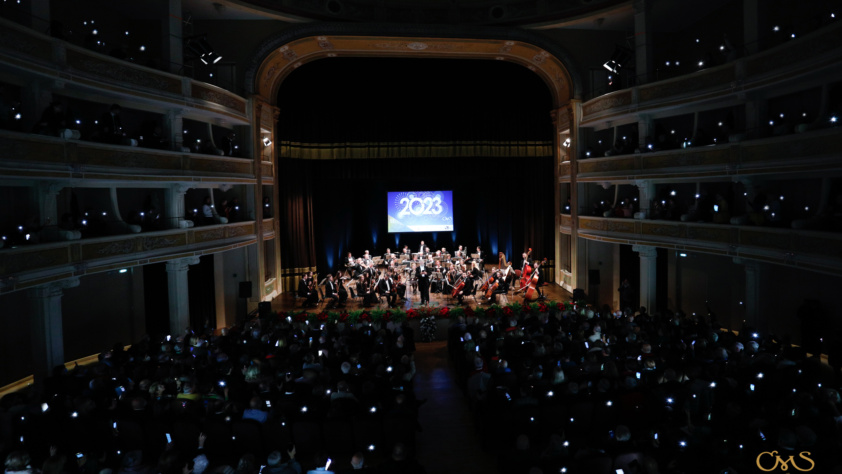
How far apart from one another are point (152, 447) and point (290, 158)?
16.4 metres

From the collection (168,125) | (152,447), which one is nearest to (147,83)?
(168,125)

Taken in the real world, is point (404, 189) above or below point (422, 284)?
above

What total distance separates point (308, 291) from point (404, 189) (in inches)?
355

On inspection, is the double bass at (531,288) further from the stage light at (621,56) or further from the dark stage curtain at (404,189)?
the stage light at (621,56)

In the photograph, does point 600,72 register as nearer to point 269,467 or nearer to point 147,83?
point 147,83

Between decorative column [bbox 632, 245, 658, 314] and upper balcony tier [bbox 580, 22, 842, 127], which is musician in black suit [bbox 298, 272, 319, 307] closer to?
decorative column [bbox 632, 245, 658, 314]

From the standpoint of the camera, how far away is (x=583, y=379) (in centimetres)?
952

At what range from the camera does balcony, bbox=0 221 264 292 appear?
10922mm

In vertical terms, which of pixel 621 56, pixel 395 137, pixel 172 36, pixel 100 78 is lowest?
pixel 395 137

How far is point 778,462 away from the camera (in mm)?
6523

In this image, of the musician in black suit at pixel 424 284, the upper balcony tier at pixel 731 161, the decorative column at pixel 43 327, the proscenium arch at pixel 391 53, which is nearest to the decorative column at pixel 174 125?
the proscenium arch at pixel 391 53

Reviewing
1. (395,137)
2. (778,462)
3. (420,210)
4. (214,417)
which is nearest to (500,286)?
(420,210)

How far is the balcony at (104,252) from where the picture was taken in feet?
35.8

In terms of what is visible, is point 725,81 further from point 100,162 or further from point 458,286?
point 100,162
